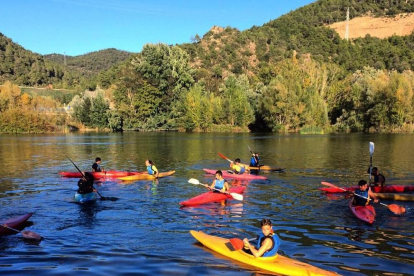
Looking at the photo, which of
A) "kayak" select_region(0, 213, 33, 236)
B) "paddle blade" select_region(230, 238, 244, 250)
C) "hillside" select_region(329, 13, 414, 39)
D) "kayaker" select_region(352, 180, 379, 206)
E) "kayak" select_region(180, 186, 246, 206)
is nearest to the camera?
"paddle blade" select_region(230, 238, 244, 250)

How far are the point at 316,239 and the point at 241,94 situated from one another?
69849 mm

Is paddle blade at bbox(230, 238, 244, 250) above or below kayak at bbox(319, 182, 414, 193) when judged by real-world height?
below

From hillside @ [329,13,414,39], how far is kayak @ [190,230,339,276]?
177262 mm

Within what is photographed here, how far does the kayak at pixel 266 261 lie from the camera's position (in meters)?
8.27

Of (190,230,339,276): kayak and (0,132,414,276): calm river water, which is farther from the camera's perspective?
(0,132,414,276): calm river water

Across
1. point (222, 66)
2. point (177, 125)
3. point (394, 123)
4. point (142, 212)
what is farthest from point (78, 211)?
point (222, 66)

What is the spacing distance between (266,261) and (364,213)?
5.90m

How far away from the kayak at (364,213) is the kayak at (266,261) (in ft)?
Result: 16.8

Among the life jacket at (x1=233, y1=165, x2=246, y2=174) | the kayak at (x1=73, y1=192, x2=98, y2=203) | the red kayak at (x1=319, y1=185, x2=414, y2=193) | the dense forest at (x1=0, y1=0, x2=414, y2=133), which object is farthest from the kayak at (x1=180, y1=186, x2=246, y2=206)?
the dense forest at (x1=0, y1=0, x2=414, y2=133)

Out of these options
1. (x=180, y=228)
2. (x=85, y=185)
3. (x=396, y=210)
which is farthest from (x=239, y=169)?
(x=180, y=228)

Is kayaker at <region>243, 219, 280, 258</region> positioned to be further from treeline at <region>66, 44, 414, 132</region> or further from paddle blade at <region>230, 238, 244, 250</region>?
treeline at <region>66, 44, 414, 132</region>

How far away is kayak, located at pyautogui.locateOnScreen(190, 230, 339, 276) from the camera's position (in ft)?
27.1

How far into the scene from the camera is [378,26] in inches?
6845

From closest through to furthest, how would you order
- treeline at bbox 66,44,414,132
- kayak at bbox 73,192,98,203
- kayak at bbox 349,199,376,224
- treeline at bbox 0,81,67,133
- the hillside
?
kayak at bbox 349,199,376,224 → kayak at bbox 73,192,98,203 → treeline at bbox 66,44,414,132 → treeline at bbox 0,81,67,133 → the hillside
